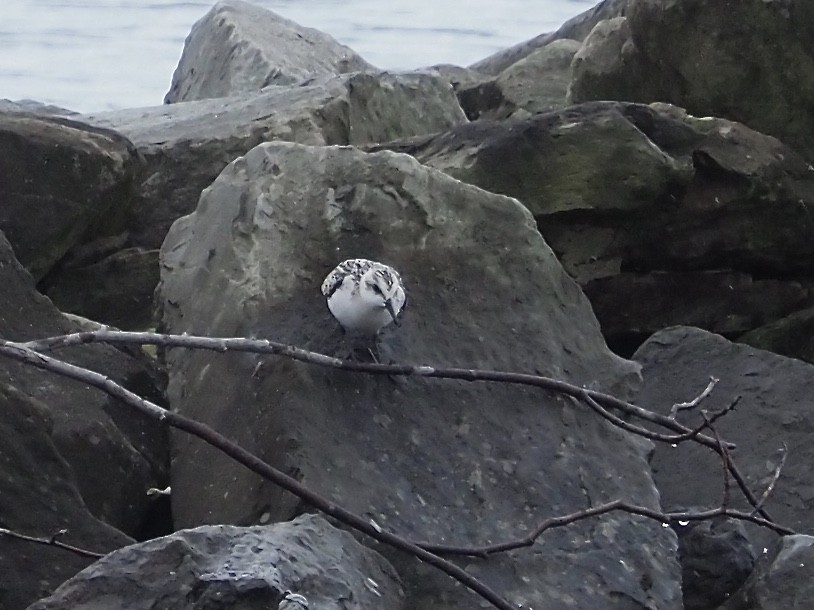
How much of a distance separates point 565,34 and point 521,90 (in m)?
2.40

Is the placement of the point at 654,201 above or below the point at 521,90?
above

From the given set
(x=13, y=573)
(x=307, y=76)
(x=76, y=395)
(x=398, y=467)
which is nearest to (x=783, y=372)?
(x=398, y=467)

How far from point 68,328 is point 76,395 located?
1.02 ft

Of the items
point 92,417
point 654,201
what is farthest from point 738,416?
point 92,417

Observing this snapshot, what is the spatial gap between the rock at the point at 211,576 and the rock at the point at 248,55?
227 inches

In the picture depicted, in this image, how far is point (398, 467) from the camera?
372 cm

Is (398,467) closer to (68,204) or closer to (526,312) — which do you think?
(526,312)

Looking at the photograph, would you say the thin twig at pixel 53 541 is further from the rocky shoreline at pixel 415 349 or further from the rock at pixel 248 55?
the rock at pixel 248 55

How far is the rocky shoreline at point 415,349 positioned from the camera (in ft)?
11.6

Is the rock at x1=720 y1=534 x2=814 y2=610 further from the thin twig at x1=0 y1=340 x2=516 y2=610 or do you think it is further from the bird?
the bird

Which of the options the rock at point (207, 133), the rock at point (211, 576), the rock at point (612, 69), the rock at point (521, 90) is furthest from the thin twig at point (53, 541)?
the rock at point (521, 90)

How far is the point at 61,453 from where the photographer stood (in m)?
3.99

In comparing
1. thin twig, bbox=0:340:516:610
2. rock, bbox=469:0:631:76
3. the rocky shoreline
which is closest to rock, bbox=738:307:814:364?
the rocky shoreline

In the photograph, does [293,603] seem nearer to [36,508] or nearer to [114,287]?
[36,508]
